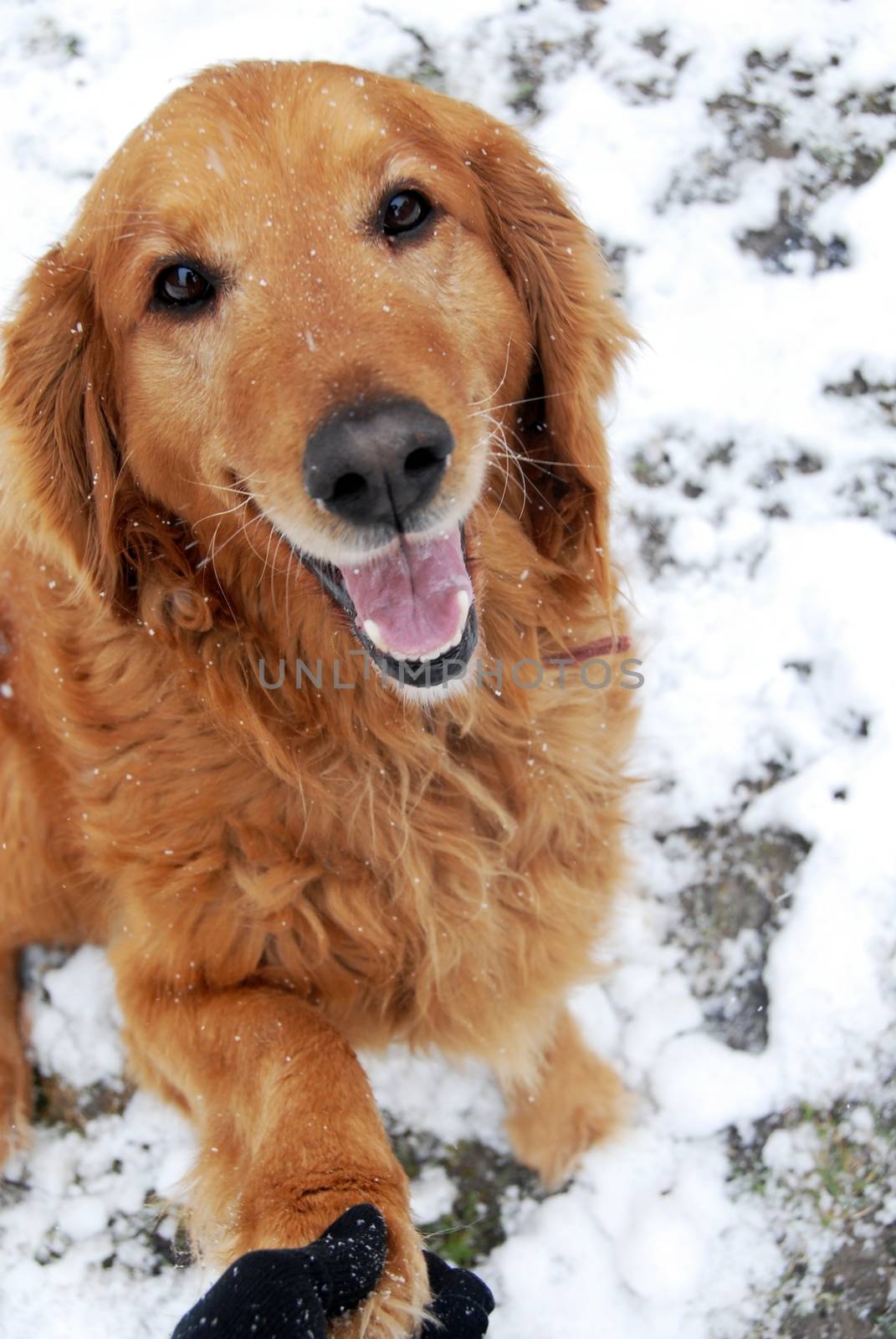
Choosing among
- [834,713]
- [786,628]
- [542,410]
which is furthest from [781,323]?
[542,410]

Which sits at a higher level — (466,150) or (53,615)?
(466,150)

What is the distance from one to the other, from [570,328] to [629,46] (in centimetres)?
254

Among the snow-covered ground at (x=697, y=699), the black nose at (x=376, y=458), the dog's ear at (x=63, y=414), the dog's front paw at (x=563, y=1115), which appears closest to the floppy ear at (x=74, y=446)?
the dog's ear at (x=63, y=414)

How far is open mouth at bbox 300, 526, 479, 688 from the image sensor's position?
224 centimetres

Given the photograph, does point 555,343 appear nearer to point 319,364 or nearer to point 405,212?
point 405,212

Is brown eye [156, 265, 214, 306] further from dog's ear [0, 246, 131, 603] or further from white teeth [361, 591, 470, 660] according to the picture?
white teeth [361, 591, 470, 660]

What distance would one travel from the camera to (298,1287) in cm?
178

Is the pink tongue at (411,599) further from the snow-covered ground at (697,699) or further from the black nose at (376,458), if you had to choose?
the snow-covered ground at (697,699)

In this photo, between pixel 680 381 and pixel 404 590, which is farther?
pixel 680 381

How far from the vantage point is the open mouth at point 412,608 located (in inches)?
88.1

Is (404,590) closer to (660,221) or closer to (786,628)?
(786,628)

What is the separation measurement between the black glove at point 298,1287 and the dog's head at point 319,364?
1101mm

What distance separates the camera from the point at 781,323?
13.5 feet

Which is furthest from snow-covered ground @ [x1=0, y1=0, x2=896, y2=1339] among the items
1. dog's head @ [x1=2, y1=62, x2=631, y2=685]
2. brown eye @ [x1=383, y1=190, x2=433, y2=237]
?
brown eye @ [x1=383, y1=190, x2=433, y2=237]
